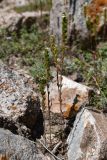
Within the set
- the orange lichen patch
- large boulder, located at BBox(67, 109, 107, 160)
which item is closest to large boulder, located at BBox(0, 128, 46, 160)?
large boulder, located at BBox(67, 109, 107, 160)

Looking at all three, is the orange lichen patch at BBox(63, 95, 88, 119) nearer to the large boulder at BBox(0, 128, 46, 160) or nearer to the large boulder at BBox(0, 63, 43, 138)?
the large boulder at BBox(0, 63, 43, 138)

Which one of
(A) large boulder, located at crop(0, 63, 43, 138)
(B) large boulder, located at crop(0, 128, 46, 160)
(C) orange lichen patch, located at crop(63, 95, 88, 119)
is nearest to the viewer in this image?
(B) large boulder, located at crop(0, 128, 46, 160)

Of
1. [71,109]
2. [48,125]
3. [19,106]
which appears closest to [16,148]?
[19,106]

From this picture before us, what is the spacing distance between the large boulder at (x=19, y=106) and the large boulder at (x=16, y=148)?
26 centimetres

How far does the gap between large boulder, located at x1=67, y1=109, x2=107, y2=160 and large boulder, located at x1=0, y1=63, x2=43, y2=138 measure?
49 centimetres

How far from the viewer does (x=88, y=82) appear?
6.72 meters

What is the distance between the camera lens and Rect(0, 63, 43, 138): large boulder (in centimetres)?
512

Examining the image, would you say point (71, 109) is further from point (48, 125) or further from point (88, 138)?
point (88, 138)

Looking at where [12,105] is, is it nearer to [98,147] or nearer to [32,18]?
[98,147]

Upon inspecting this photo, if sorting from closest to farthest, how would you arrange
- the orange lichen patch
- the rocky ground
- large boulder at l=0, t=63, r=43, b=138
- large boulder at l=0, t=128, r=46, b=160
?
large boulder at l=0, t=128, r=46, b=160, the rocky ground, large boulder at l=0, t=63, r=43, b=138, the orange lichen patch

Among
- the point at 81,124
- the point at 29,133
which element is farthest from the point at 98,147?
the point at 29,133

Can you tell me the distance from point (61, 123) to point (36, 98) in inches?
17.6

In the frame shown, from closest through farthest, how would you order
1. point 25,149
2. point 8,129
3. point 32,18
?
point 25,149 → point 8,129 → point 32,18

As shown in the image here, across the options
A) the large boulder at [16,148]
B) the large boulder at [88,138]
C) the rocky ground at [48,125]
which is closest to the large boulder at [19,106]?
the rocky ground at [48,125]
